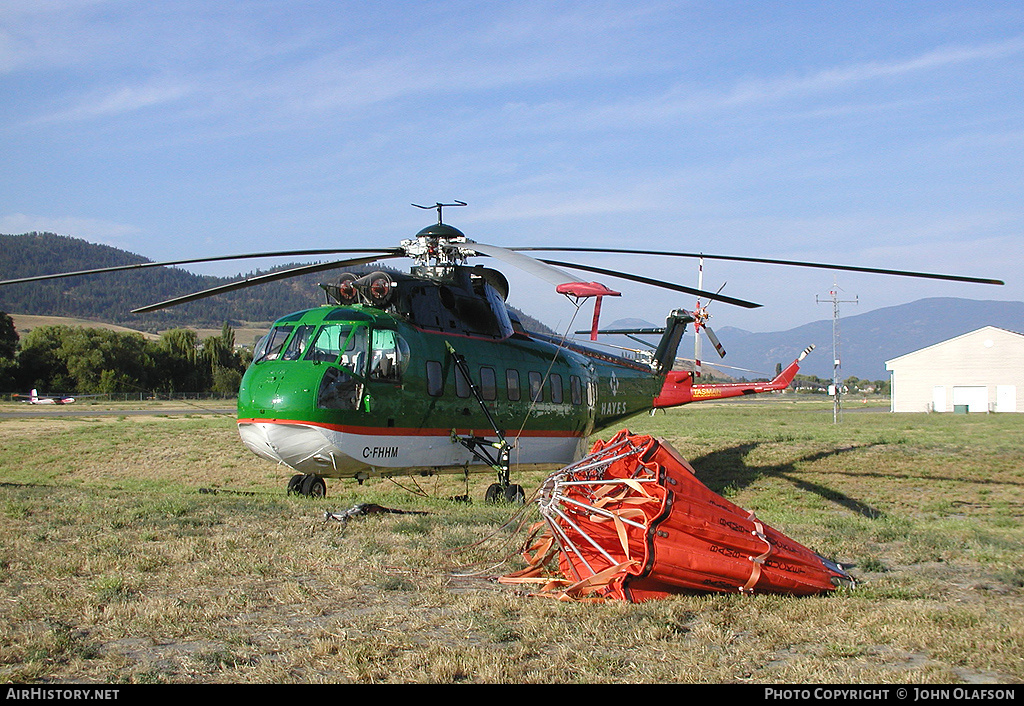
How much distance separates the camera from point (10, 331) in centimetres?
8238

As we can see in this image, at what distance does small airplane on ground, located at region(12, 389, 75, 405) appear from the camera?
6688cm

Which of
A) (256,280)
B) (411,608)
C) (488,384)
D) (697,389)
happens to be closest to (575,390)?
(488,384)

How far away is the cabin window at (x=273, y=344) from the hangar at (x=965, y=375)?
2415 inches

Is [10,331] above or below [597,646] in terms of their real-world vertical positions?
above

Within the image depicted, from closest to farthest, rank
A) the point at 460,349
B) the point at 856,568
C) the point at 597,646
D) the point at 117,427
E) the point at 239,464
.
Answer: the point at 597,646 → the point at 856,568 → the point at 460,349 → the point at 239,464 → the point at 117,427

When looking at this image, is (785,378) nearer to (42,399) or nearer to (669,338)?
(669,338)

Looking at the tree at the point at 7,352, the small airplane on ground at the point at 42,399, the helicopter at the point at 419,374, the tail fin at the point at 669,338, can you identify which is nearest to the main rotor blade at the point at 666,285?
the helicopter at the point at 419,374

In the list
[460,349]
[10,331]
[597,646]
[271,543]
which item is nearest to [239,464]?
[460,349]

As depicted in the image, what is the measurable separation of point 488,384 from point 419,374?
2145 mm

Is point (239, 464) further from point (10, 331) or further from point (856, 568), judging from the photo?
point (10, 331)

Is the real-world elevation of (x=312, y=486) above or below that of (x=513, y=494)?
above

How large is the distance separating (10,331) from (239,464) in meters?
72.9

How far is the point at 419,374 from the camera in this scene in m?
14.8
